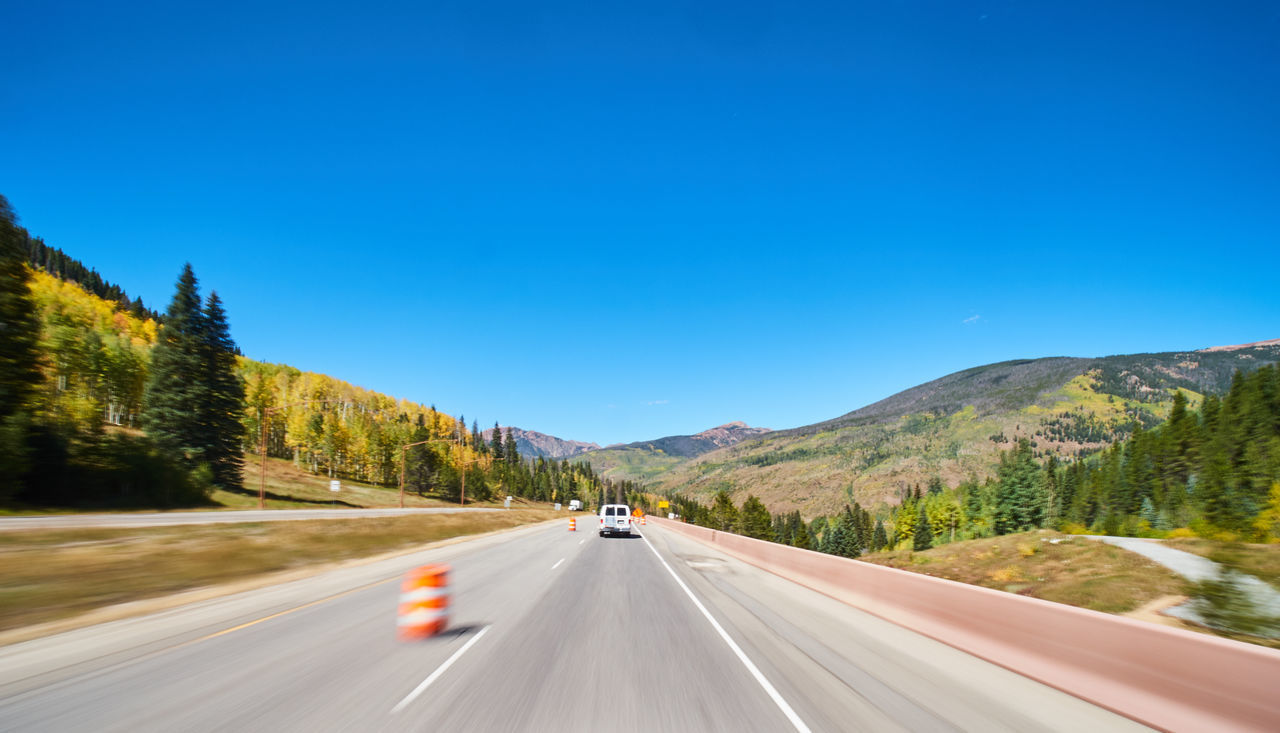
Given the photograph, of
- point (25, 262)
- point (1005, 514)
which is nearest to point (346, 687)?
point (25, 262)

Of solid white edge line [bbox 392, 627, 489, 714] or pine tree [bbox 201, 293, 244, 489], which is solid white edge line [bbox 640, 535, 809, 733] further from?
pine tree [bbox 201, 293, 244, 489]

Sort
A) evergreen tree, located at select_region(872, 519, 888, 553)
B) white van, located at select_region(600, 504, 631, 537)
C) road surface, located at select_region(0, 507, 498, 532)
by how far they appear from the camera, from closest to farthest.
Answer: road surface, located at select_region(0, 507, 498, 532) → white van, located at select_region(600, 504, 631, 537) → evergreen tree, located at select_region(872, 519, 888, 553)

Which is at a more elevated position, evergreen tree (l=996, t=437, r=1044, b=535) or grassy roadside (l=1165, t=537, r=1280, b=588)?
grassy roadside (l=1165, t=537, r=1280, b=588)

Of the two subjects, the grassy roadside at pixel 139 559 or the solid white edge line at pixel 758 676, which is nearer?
the solid white edge line at pixel 758 676

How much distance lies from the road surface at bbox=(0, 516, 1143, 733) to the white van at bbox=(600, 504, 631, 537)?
2752 cm

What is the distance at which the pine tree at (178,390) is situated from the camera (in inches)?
1764

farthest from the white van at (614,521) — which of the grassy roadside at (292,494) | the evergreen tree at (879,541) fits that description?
the evergreen tree at (879,541)

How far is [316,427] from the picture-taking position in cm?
10025

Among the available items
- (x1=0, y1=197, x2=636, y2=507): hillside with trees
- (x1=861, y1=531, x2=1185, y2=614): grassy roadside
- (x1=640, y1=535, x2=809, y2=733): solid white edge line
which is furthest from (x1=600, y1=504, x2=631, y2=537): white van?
(x1=640, y1=535, x2=809, y2=733): solid white edge line

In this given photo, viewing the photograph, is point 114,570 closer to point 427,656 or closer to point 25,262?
point 427,656

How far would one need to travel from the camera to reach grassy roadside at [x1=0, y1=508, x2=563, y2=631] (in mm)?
10727

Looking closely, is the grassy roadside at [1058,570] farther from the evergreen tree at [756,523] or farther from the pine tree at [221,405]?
the evergreen tree at [756,523]

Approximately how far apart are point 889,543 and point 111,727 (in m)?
140

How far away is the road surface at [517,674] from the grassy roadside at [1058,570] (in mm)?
9632
